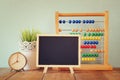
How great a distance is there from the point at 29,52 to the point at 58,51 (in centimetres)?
24

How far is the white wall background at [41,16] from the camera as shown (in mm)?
1822

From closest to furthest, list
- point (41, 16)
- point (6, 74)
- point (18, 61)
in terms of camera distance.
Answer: point (6, 74)
point (18, 61)
point (41, 16)

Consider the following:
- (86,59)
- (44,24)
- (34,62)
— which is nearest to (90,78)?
(86,59)

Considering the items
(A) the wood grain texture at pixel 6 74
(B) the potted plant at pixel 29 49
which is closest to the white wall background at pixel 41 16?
(B) the potted plant at pixel 29 49

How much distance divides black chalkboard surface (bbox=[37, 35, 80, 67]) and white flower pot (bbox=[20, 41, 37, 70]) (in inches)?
3.7

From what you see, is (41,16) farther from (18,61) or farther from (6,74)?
(6,74)

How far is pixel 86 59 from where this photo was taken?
164cm

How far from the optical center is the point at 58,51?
1.47 meters

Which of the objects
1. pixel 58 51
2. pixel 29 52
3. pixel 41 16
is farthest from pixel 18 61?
pixel 41 16

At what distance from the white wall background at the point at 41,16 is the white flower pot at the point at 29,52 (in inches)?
13.2

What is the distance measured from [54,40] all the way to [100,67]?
0.43 metres

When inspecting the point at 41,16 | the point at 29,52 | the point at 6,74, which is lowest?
the point at 6,74

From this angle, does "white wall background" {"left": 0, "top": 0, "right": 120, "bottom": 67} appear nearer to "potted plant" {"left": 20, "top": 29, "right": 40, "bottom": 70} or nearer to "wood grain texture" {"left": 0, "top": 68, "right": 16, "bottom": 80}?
"potted plant" {"left": 20, "top": 29, "right": 40, "bottom": 70}

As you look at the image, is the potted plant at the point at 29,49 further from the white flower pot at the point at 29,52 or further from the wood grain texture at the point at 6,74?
the wood grain texture at the point at 6,74
